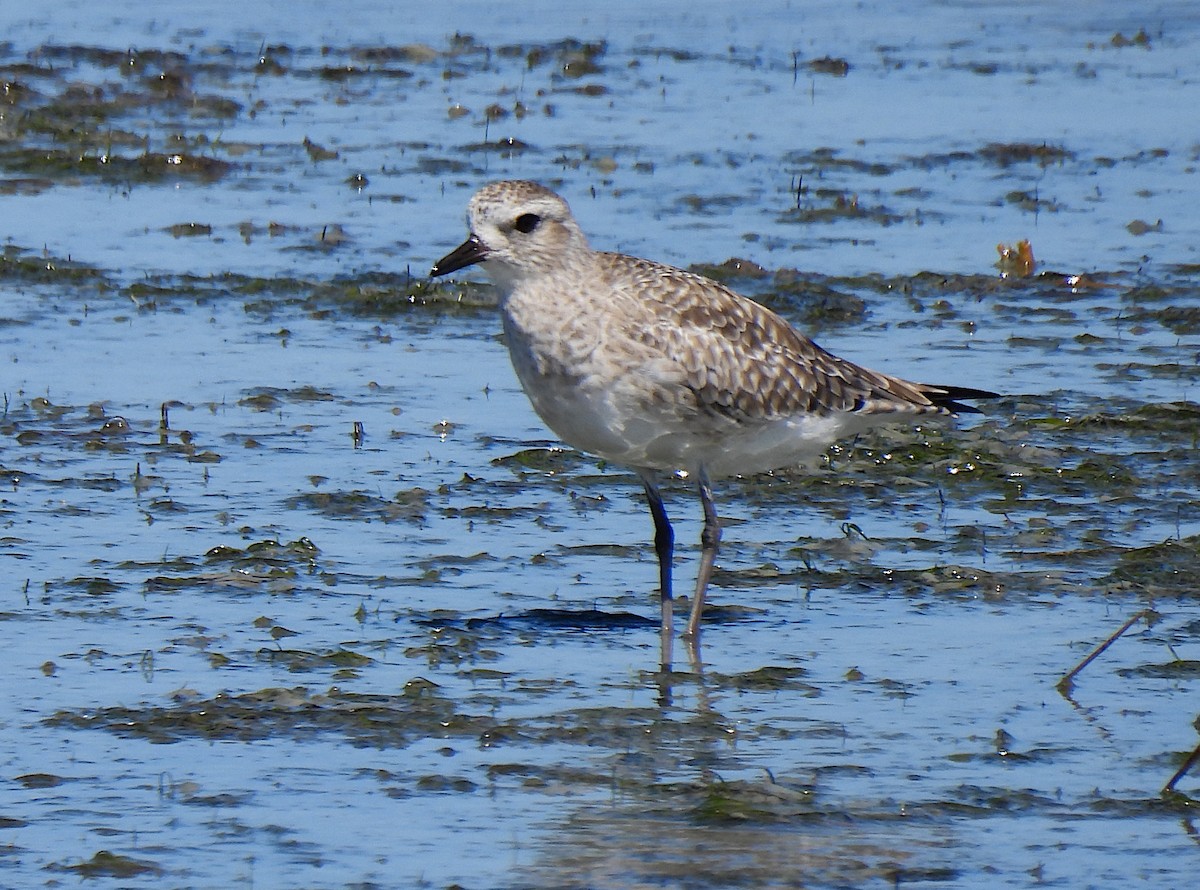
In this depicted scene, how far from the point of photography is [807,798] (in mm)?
6758

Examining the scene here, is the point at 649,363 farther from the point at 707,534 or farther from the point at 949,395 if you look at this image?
the point at 949,395

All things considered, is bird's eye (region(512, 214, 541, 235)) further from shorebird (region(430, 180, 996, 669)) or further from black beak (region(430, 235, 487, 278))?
black beak (region(430, 235, 487, 278))

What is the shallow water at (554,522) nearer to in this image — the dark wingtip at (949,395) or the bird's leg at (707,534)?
the bird's leg at (707,534)

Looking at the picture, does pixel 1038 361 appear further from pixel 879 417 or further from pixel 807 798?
pixel 807 798

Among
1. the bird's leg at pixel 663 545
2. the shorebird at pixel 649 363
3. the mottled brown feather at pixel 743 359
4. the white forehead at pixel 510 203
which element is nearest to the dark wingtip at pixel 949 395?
the mottled brown feather at pixel 743 359

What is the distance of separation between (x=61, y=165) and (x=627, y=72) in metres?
5.86

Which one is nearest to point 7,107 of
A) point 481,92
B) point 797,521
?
point 481,92

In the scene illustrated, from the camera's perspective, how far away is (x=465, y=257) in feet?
27.0

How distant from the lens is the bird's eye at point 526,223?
325 inches

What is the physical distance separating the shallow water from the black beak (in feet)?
3.91

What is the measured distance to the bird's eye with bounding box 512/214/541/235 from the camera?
827cm

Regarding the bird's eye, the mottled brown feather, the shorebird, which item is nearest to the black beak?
the shorebird

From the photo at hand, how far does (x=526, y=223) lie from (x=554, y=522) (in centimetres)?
172

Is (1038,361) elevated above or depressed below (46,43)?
below
